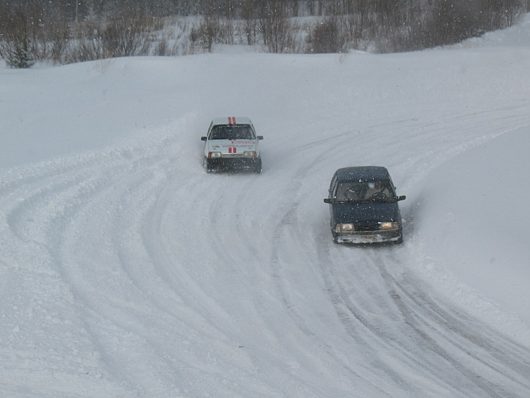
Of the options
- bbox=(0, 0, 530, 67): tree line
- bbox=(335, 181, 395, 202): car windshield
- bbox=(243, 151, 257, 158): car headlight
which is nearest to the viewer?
bbox=(335, 181, 395, 202): car windshield

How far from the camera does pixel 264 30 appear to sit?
48.3 metres

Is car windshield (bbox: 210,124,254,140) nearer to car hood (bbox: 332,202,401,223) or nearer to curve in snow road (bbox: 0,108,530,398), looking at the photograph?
curve in snow road (bbox: 0,108,530,398)

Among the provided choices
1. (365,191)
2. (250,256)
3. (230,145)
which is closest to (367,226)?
(365,191)

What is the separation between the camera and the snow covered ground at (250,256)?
10.5 meters

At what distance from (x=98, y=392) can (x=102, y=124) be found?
20.1m

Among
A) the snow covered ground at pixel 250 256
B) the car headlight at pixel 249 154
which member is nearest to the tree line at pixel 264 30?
the snow covered ground at pixel 250 256

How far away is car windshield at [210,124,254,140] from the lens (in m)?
24.7

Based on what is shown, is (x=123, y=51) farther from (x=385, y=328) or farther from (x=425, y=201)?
(x=385, y=328)

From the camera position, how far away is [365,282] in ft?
49.1

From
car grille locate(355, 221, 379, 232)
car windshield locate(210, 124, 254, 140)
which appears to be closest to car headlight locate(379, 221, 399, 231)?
car grille locate(355, 221, 379, 232)

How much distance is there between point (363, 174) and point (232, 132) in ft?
23.5

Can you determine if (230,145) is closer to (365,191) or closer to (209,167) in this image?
(209,167)

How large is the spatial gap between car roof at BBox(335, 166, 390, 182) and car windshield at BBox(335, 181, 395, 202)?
0.48ft

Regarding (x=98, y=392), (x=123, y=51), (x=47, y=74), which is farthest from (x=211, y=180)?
(x=123, y=51)
